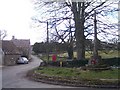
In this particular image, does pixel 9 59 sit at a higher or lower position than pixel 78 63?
lower

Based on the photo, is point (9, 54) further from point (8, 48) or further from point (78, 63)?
point (78, 63)

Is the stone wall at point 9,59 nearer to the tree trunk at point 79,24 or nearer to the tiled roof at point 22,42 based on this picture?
the tree trunk at point 79,24

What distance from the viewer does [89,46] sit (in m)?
35.1

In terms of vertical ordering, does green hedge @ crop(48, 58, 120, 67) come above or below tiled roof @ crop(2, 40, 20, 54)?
below

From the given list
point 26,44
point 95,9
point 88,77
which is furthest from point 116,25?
point 26,44

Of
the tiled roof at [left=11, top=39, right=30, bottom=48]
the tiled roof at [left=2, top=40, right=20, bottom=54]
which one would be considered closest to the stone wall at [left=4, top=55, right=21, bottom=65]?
the tiled roof at [left=2, top=40, right=20, bottom=54]

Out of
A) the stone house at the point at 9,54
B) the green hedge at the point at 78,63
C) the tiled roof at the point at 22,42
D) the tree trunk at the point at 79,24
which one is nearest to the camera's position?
the tree trunk at the point at 79,24

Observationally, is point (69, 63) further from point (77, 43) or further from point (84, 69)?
point (84, 69)

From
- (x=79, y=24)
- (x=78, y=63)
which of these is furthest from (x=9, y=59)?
(x=79, y=24)

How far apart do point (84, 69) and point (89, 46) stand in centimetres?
932

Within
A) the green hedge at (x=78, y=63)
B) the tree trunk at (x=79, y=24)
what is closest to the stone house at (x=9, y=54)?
the green hedge at (x=78, y=63)

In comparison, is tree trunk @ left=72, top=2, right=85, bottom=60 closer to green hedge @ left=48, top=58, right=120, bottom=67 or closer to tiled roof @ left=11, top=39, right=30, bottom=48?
green hedge @ left=48, top=58, right=120, bottom=67

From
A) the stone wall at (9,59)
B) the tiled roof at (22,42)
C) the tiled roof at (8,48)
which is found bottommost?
the stone wall at (9,59)

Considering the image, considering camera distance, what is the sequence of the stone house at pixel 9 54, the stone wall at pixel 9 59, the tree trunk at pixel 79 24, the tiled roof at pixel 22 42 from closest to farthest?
the tree trunk at pixel 79 24
the stone wall at pixel 9 59
the stone house at pixel 9 54
the tiled roof at pixel 22 42
